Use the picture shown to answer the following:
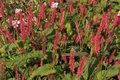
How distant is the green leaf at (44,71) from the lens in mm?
3251

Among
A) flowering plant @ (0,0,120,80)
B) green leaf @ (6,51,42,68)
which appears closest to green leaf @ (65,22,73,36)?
flowering plant @ (0,0,120,80)

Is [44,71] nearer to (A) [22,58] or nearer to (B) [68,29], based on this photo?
(A) [22,58]

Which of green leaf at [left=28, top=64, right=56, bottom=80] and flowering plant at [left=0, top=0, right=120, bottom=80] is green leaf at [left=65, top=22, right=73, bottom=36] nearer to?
flowering plant at [left=0, top=0, right=120, bottom=80]

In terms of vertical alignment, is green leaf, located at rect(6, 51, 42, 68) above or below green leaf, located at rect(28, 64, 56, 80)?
above

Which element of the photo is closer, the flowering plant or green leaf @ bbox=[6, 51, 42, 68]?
the flowering plant

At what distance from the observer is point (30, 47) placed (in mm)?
3742

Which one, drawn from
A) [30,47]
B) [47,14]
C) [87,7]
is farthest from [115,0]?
[30,47]

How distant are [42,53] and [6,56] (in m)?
0.56

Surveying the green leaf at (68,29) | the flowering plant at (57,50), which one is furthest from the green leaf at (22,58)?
the green leaf at (68,29)

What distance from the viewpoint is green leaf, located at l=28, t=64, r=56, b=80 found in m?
3.25

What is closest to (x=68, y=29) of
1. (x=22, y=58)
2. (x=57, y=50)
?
(x=57, y=50)

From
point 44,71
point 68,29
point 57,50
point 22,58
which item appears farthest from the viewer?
point 68,29

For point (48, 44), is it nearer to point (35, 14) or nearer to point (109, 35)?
point (109, 35)

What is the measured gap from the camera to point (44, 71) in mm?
3275
